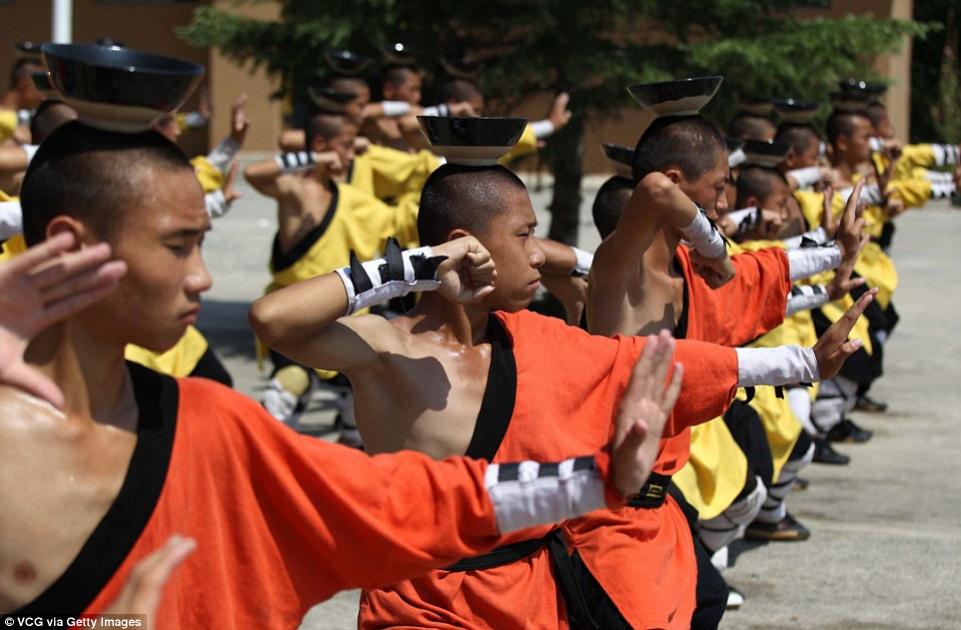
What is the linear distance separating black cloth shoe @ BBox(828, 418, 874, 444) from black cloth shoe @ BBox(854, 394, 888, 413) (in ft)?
2.41

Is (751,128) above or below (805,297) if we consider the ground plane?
above

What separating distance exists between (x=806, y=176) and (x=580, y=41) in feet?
10.00

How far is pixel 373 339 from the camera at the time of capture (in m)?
3.50

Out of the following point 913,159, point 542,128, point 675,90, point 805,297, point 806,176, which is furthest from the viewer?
point 913,159

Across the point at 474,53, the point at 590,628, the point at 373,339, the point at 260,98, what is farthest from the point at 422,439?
the point at 260,98

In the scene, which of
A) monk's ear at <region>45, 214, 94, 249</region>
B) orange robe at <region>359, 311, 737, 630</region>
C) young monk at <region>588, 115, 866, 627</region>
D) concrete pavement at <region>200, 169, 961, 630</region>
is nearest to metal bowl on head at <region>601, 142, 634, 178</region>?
young monk at <region>588, 115, 866, 627</region>

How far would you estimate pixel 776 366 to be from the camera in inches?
145

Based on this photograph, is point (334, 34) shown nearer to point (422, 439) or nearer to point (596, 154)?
point (422, 439)

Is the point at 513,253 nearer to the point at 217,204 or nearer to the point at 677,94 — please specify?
the point at 677,94

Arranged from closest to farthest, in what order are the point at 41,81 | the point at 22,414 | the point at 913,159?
the point at 22,414 < the point at 41,81 < the point at 913,159

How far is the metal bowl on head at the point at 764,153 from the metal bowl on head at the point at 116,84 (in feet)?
16.7

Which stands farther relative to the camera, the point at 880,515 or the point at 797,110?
the point at 797,110

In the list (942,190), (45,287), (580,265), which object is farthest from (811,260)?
(942,190)

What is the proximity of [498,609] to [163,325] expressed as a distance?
1.48 metres
